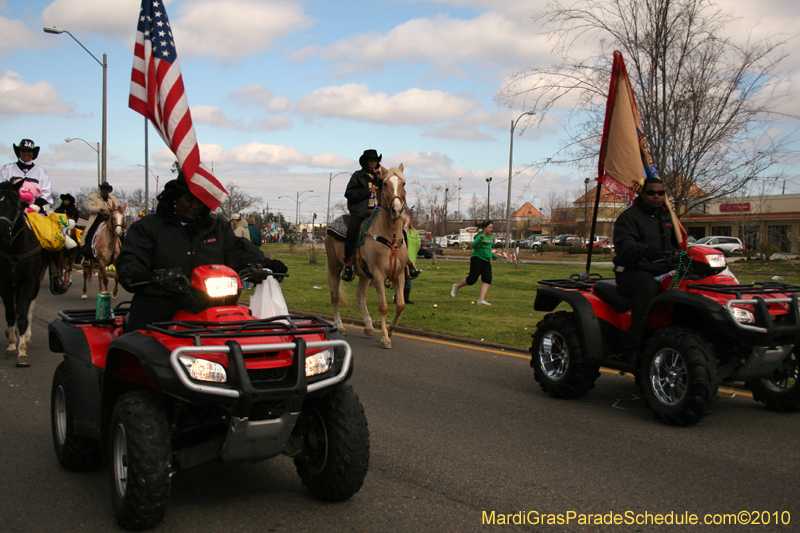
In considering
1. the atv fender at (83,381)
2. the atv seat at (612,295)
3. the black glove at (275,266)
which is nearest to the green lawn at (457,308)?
the atv seat at (612,295)

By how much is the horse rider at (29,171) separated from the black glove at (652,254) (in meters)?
8.94

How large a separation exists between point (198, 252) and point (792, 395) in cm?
562

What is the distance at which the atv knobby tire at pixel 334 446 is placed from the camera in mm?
3979

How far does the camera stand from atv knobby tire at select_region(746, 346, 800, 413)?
6.27 metres

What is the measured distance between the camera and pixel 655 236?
6.73 metres

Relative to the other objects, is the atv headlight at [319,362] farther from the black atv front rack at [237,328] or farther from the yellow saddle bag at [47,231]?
the yellow saddle bag at [47,231]

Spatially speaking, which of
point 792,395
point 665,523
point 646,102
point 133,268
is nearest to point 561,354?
point 792,395

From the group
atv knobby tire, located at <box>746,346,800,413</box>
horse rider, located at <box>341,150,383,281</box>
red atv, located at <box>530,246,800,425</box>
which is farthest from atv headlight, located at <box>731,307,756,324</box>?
horse rider, located at <box>341,150,383,281</box>

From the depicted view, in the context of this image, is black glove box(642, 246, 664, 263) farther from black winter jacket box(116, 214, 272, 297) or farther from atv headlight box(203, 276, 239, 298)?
atv headlight box(203, 276, 239, 298)

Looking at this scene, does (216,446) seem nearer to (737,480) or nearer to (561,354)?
(737,480)

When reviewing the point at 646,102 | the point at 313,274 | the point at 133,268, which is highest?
the point at 646,102

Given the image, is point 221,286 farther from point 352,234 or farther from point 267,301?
point 352,234

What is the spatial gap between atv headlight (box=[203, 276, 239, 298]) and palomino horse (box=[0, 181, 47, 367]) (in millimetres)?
5773

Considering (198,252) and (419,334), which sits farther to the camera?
(419,334)
